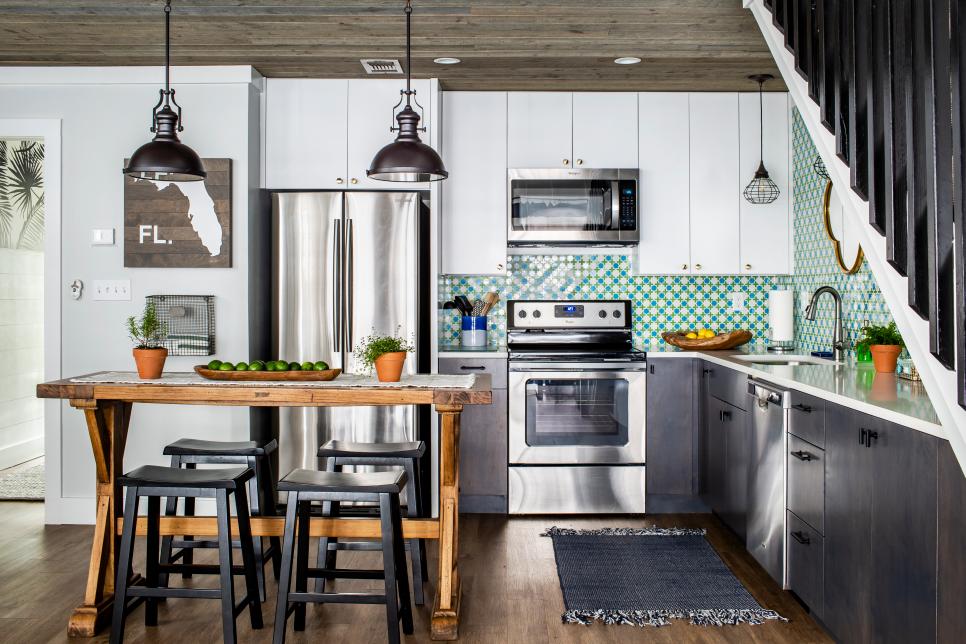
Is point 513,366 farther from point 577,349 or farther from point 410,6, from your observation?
point 410,6

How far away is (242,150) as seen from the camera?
434 cm

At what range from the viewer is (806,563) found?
2.96 meters

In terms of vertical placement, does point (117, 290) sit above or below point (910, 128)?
below

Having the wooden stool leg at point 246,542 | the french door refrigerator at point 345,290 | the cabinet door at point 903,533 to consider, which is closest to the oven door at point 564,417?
the french door refrigerator at point 345,290

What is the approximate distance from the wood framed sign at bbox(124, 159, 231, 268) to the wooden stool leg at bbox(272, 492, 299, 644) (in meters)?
2.03

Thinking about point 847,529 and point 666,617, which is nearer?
point 847,529

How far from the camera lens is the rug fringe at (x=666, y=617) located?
9.78ft

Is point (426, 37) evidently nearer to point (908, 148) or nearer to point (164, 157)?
point (164, 157)

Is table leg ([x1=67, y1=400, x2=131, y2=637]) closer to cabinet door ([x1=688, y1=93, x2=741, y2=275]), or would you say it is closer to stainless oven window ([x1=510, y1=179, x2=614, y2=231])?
stainless oven window ([x1=510, y1=179, x2=614, y2=231])

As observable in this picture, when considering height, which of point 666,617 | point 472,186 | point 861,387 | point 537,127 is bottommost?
point 666,617

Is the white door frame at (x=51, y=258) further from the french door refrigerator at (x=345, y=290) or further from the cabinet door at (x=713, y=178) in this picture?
the cabinet door at (x=713, y=178)

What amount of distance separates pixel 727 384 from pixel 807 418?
106cm

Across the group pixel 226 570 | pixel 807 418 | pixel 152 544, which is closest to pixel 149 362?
pixel 152 544

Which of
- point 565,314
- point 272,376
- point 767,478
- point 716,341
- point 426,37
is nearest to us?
point 272,376
